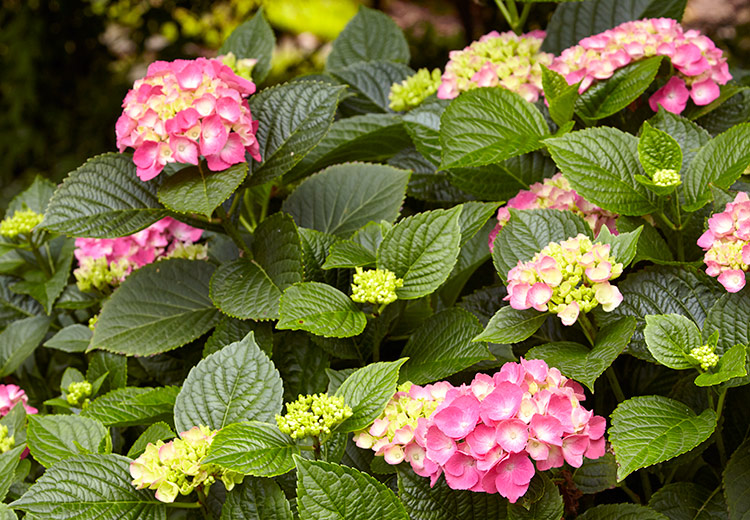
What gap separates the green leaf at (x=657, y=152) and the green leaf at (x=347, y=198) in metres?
0.33

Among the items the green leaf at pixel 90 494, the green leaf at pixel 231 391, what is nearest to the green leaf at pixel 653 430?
the green leaf at pixel 231 391

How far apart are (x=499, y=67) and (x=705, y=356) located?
1.90ft

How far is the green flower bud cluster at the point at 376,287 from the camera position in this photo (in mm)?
836

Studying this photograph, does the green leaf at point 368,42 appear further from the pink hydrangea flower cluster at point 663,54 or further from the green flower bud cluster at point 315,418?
the green flower bud cluster at point 315,418

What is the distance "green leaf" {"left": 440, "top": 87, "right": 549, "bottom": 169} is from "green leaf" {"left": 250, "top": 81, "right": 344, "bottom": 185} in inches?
6.4

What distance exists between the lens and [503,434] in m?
0.65

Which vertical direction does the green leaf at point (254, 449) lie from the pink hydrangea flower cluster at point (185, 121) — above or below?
below

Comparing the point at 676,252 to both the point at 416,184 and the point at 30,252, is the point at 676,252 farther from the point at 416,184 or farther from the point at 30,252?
the point at 30,252

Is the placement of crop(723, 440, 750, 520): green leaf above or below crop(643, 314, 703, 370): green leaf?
below

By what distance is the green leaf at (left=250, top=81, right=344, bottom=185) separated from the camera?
1007 mm

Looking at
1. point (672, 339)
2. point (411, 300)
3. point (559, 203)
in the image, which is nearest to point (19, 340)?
point (411, 300)

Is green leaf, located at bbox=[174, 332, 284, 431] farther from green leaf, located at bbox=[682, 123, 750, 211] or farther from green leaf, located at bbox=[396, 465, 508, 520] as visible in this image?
green leaf, located at bbox=[682, 123, 750, 211]

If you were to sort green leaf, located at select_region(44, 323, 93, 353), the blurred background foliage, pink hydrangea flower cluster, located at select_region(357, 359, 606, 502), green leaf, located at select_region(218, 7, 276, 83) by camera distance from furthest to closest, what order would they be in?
the blurred background foliage < green leaf, located at select_region(218, 7, 276, 83) < green leaf, located at select_region(44, 323, 93, 353) < pink hydrangea flower cluster, located at select_region(357, 359, 606, 502)

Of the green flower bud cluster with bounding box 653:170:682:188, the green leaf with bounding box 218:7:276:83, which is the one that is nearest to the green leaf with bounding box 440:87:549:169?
the green flower bud cluster with bounding box 653:170:682:188
